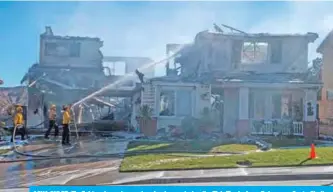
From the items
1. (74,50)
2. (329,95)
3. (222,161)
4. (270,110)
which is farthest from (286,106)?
(74,50)

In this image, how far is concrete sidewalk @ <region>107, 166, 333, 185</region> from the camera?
901 cm

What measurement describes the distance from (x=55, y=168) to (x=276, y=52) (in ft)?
58.9

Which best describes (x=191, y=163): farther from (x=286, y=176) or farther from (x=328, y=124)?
(x=328, y=124)

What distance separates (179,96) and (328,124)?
978 centimetres

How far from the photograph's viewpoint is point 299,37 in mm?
25328

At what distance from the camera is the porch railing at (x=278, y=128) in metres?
21.2

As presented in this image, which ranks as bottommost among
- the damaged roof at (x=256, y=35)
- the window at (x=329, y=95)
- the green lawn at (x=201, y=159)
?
the green lawn at (x=201, y=159)

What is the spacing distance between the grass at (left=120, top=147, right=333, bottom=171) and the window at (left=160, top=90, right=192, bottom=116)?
9.87 metres

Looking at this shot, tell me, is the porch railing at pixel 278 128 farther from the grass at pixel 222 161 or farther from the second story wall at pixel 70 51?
the second story wall at pixel 70 51

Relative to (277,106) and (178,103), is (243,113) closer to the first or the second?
(277,106)

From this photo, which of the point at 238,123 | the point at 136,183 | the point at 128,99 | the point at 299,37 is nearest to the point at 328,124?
the point at 299,37

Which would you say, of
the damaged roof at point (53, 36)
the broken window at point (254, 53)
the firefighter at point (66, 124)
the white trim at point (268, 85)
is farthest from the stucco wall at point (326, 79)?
the firefighter at point (66, 124)

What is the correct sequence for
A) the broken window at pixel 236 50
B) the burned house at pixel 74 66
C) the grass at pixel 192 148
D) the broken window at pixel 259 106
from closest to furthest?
1. the grass at pixel 192 148
2. the broken window at pixel 259 106
3. the broken window at pixel 236 50
4. the burned house at pixel 74 66

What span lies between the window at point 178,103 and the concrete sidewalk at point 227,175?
1223cm
